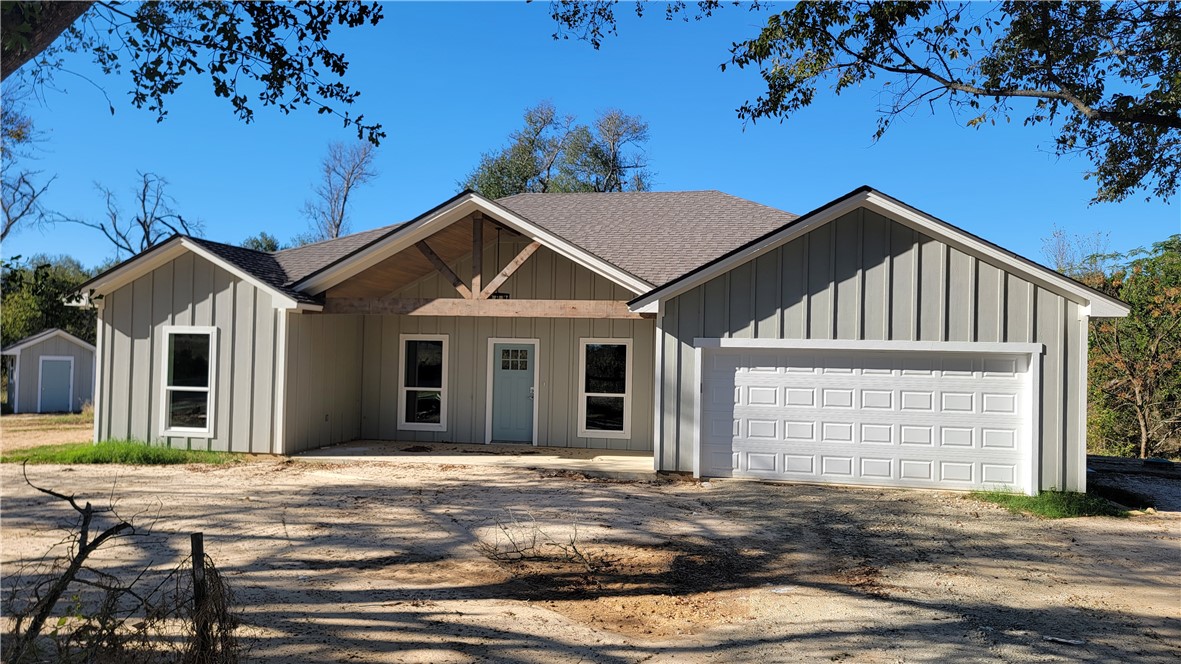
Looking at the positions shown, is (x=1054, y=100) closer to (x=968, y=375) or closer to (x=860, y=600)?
(x=968, y=375)

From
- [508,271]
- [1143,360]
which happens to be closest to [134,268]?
[508,271]

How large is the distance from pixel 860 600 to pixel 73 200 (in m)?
39.8

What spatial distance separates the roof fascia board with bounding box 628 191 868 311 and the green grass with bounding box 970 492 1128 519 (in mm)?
4400

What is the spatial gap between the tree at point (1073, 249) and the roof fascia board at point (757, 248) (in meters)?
15.0

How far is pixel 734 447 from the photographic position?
1105cm

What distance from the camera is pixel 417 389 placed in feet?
49.1

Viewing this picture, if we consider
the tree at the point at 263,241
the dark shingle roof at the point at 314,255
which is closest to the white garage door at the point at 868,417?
the dark shingle roof at the point at 314,255

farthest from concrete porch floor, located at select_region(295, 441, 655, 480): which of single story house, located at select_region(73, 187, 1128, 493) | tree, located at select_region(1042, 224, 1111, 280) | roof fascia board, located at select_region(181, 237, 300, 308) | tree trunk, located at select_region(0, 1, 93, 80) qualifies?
tree, located at select_region(1042, 224, 1111, 280)

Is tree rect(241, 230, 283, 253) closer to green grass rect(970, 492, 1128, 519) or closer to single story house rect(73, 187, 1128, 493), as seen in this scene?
single story house rect(73, 187, 1128, 493)

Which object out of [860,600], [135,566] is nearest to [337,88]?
[135,566]

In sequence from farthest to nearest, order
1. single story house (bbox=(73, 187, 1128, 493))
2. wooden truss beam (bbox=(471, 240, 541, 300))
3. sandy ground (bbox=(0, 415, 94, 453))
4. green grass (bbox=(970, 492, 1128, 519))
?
sandy ground (bbox=(0, 415, 94, 453)), wooden truss beam (bbox=(471, 240, 541, 300)), single story house (bbox=(73, 187, 1128, 493)), green grass (bbox=(970, 492, 1128, 519))

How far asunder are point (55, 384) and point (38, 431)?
24.9ft

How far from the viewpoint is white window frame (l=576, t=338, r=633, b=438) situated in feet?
45.7

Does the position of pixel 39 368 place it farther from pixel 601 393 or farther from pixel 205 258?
pixel 601 393
